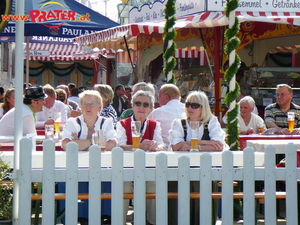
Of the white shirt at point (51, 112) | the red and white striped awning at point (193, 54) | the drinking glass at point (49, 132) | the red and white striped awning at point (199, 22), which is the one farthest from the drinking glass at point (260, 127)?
the red and white striped awning at point (193, 54)

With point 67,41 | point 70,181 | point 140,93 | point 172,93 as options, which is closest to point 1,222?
point 70,181

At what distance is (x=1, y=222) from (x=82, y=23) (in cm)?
615

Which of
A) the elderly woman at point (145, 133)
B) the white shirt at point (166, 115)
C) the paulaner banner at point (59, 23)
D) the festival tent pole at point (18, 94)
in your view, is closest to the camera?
the festival tent pole at point (18, 94)

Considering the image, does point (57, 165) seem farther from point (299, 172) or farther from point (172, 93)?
point (172, 93)

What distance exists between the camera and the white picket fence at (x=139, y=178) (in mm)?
4605

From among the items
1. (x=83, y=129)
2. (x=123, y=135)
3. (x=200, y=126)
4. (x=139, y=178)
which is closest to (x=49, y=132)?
(x=83, y=129)

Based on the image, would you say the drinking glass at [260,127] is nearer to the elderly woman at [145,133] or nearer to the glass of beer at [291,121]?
the glass of beer at [291,121]

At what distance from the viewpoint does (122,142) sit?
5.90 meters

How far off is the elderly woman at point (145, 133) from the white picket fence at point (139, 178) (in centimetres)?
79

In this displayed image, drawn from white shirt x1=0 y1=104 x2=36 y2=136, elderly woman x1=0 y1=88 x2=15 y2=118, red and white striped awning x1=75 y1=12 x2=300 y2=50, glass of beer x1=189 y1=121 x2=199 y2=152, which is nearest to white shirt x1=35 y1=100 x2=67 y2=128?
elderly woman x1=0 y1=88 x2=15 y2=118

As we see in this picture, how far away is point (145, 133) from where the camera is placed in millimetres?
6027

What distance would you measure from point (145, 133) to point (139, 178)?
1412mm

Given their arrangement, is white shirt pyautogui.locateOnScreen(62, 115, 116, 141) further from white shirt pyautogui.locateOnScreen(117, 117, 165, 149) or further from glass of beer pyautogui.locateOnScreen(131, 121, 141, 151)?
glass of beer pyautogui.locateOnScreen(131, 121, 141, 151)

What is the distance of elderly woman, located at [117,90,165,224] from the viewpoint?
559cm
